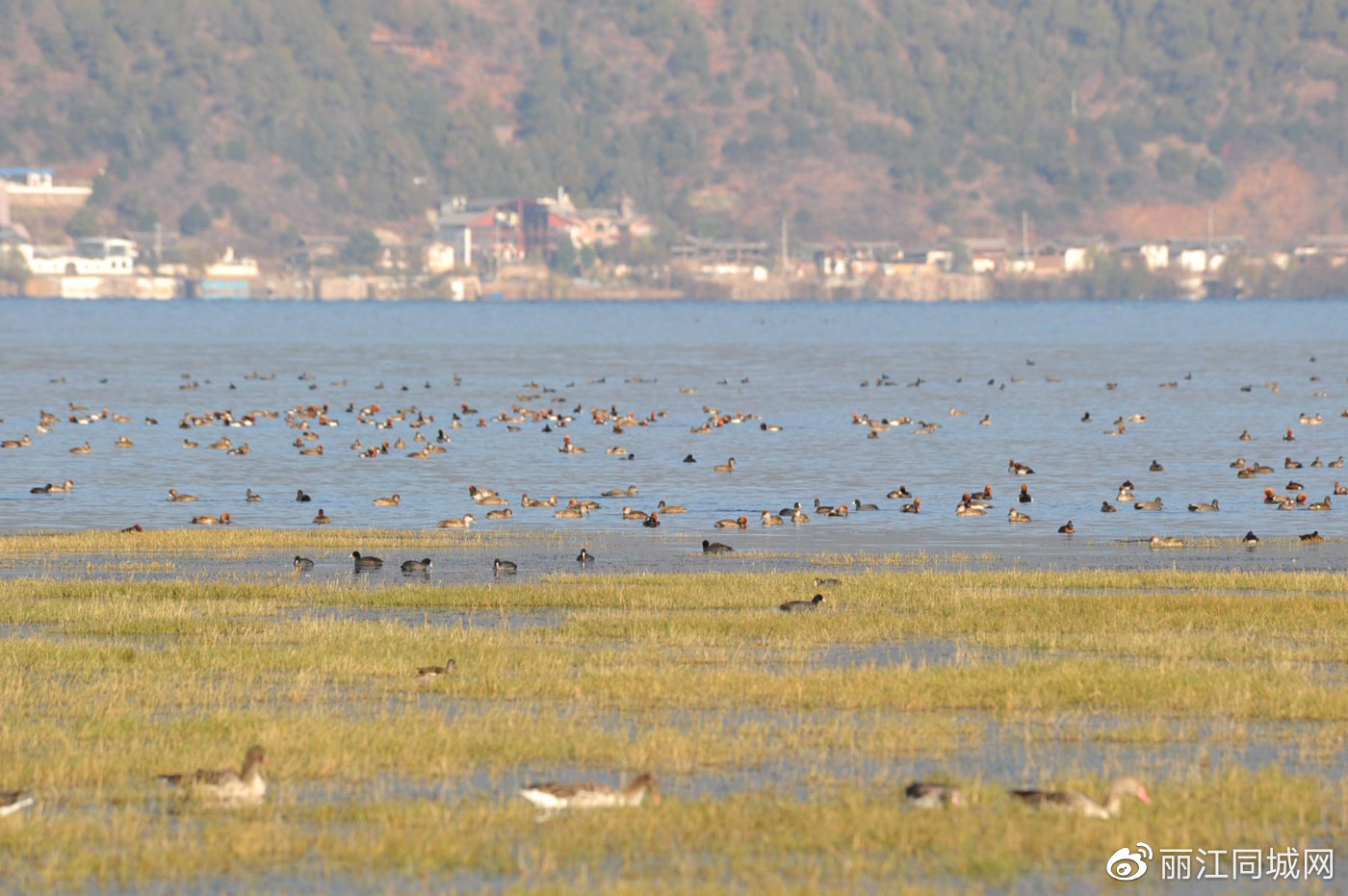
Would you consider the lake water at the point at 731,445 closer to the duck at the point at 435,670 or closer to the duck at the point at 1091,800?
the duck at the point at 435,670

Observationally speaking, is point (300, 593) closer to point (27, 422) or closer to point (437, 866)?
point (437, 866)

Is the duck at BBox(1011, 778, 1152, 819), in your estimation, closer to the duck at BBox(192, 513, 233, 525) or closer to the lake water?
the lake water

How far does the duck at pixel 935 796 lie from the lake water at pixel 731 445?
18.7 meters

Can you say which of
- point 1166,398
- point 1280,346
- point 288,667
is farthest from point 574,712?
point 1280,346

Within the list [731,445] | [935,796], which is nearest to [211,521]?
[731,445]

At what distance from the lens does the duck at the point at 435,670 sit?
79.3 feet

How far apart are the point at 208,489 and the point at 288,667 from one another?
2877 centimetres

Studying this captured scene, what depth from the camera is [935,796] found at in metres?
17.8

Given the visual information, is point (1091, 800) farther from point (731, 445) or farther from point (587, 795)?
point (731, 445)

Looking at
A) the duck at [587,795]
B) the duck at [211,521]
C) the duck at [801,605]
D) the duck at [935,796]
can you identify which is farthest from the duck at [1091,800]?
the duck at [211,521]

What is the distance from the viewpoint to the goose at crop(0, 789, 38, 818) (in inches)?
694

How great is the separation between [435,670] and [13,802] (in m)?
7.06

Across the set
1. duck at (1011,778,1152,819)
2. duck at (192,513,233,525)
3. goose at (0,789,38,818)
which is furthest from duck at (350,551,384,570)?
duck at (1011,778,1152,819)

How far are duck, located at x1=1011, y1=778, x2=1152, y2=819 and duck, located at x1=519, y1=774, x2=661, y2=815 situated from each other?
2916 millimetres
